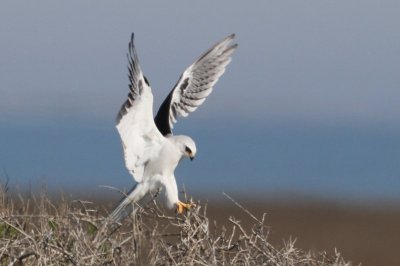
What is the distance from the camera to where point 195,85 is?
36.9 feet

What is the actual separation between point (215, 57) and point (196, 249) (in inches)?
168

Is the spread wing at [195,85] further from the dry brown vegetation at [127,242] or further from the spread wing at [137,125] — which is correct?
the dry brown vegetation at [127,242]

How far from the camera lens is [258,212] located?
2511 centimetres

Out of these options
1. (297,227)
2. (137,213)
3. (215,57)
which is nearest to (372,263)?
(215,57)

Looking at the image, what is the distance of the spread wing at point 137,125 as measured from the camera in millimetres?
10023

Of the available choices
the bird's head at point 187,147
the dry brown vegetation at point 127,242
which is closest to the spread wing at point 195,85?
the bird's head at point 187,147

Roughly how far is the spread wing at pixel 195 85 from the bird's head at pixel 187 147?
28.4 inches

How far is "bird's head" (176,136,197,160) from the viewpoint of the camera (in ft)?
32.7

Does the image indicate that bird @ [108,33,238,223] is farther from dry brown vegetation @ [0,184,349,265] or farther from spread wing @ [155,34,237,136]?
dry brown vegetation @ [0,184,349,265]

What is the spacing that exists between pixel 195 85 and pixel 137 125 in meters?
1.20

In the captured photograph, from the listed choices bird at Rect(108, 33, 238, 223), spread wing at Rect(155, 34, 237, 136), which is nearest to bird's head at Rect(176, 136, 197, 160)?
bird at Rect(108, 33, 238, 223)

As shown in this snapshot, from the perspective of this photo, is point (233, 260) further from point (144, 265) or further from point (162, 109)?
point (162, 109)

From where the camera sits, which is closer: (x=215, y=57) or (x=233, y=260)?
(x=233, y=260)

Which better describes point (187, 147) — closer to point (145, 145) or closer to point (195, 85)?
point (145, 145)
